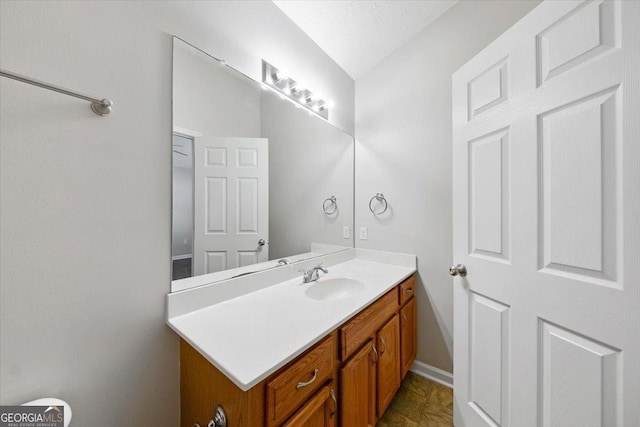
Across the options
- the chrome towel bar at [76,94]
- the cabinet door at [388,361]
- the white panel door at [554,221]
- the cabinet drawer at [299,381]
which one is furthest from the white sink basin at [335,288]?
the chrome towel bar at [76,94]

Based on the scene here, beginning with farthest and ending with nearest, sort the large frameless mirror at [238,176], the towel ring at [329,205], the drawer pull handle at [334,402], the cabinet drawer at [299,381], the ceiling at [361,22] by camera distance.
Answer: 1. the towel ring at [329,205]
2. the ceiling at [361,22]
3. the large frameless mirror at [238,176]
4. the drawer pull handle at [334,402]
5. the cabinet drawer at [299,381]

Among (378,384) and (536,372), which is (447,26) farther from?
(378,384)

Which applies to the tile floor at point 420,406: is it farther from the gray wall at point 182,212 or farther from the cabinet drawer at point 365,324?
the gray wall at point 182,212

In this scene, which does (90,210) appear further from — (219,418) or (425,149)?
(425,149)

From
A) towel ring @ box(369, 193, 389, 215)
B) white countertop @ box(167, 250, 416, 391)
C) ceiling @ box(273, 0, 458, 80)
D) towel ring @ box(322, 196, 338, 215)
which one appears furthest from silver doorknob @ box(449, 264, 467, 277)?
ceiling @ box(273, 0, 458, 80)

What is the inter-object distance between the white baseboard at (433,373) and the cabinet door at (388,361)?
1.37 feet

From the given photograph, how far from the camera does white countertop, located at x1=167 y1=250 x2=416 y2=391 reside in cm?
68

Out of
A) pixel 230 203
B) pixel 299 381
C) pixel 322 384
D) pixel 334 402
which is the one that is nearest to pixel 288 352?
pixel 299 381

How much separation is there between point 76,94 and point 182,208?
48 cm

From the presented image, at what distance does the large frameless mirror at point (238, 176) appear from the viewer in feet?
3.33

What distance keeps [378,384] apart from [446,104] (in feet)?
5.93

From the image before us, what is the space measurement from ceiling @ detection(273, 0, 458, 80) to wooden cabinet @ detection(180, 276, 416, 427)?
1809mm

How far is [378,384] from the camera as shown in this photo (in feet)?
4.04

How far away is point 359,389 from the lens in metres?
1.07
